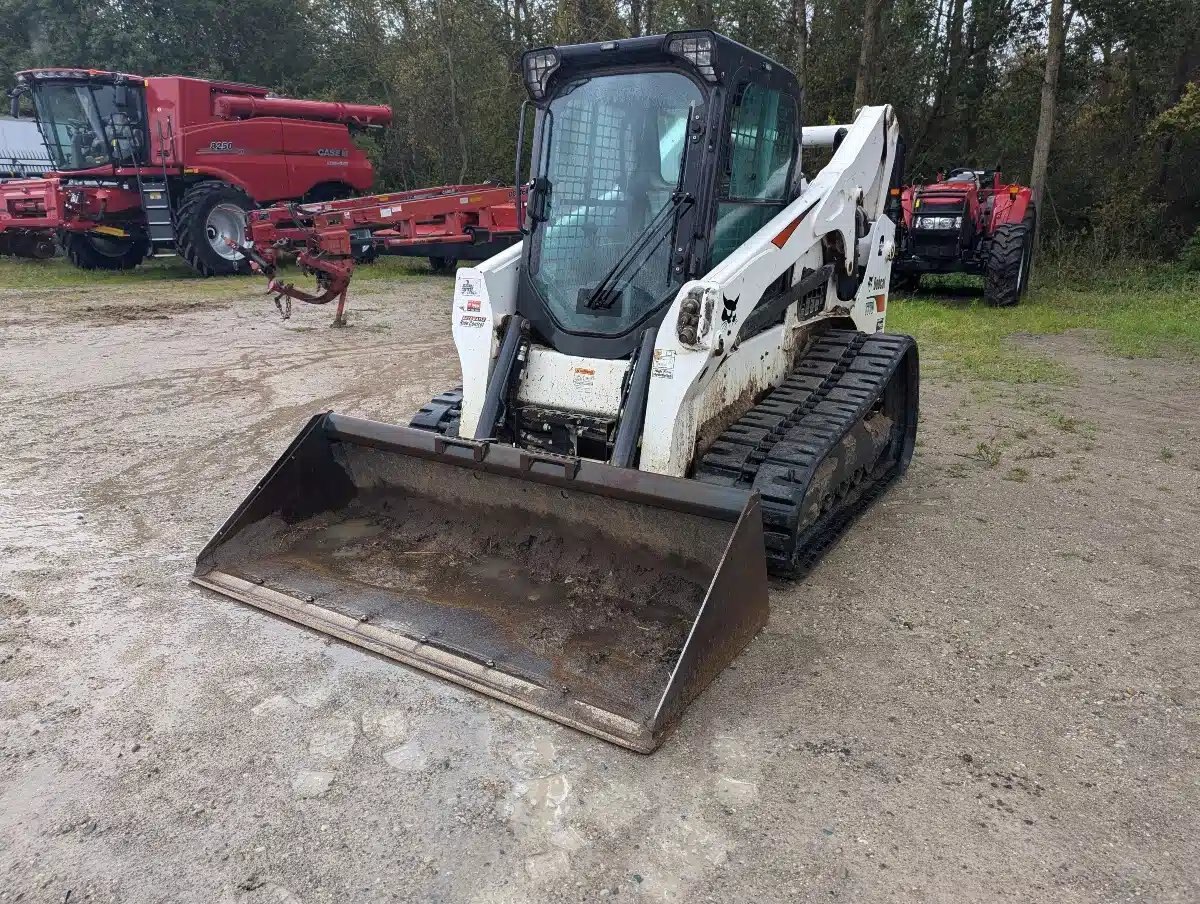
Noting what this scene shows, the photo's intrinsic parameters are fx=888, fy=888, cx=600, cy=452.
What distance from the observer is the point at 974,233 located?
12398 millimetres

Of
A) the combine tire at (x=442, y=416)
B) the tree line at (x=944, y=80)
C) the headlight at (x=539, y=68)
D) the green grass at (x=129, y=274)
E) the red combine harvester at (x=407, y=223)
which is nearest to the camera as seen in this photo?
the headlight at (x=539, y=68)

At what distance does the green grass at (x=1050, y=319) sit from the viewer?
8656 mm

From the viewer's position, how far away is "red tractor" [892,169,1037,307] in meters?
11.7

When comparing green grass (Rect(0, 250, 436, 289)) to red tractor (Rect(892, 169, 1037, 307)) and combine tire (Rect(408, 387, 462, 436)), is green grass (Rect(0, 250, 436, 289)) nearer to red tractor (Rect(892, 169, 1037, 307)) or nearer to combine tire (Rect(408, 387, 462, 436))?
red tractor (Rect(892, 169, 1037, 307))

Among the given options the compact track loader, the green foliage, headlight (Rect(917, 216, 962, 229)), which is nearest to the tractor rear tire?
headlight (Rect(917, 216, 962, 229))

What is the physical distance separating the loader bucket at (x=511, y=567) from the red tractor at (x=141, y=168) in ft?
40.2

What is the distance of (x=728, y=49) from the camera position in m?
3.79

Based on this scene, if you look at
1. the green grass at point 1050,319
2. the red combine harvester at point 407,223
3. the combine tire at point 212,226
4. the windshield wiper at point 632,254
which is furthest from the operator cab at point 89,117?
the windshield wiper at point 632,254

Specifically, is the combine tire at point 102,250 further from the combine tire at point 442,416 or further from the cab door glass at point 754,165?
the cab door glass at point 754,165

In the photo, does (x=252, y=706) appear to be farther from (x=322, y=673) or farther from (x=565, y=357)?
(x=565, y=357)

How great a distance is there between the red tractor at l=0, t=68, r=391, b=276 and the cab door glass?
12.4m

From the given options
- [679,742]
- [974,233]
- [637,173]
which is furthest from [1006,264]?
[679,742]

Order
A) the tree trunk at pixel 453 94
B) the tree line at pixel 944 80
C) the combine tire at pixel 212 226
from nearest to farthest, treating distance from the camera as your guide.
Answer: the combine tire at pixel 212 226
the tree line at pixel 944 80
the tree trunk at pixel 453 94

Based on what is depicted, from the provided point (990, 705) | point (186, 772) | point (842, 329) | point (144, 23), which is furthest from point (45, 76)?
point (990, 705)
